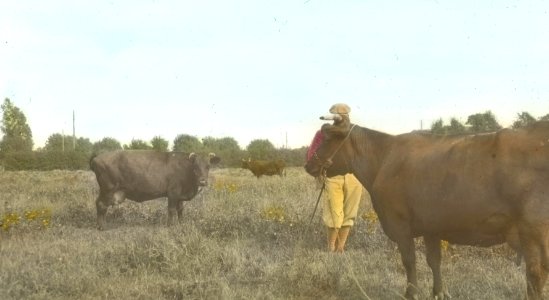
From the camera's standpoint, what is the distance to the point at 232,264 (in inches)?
293

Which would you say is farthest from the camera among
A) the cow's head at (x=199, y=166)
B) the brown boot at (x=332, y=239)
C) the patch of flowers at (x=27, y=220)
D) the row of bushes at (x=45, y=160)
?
the row of bushes at (x=45, y=160)

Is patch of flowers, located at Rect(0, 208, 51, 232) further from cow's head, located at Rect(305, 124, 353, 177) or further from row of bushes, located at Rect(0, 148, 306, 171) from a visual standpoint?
row of bushes, located at Rect(0, 148, 306, 171)

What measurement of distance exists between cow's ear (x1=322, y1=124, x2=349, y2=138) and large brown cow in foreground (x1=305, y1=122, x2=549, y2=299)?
0.01m

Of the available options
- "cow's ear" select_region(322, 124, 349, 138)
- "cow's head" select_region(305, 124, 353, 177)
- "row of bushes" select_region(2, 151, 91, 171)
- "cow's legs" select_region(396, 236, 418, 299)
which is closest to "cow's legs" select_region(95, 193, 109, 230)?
"cow's head" select_region(305, 124, 353, 177)

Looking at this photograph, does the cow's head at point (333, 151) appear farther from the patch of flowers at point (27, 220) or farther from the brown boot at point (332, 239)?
the patch of flowers at point (27, 220)

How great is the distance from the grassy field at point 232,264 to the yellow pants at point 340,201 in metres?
0.53

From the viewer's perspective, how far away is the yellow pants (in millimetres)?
8695

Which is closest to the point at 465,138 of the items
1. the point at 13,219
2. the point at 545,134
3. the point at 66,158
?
the point at 545,134

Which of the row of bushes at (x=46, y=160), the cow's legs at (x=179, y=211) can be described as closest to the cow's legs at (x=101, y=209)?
the cow's legs at (x=179, y=211)

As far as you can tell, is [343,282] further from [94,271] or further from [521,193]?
[94,271]

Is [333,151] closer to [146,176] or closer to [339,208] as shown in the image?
[339,208]

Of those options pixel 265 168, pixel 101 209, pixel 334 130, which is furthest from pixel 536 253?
pixel 265 168

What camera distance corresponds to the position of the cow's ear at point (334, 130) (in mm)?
6328

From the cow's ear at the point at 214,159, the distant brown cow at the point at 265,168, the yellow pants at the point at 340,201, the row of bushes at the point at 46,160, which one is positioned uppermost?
the row of bushes at the point at 46,160
